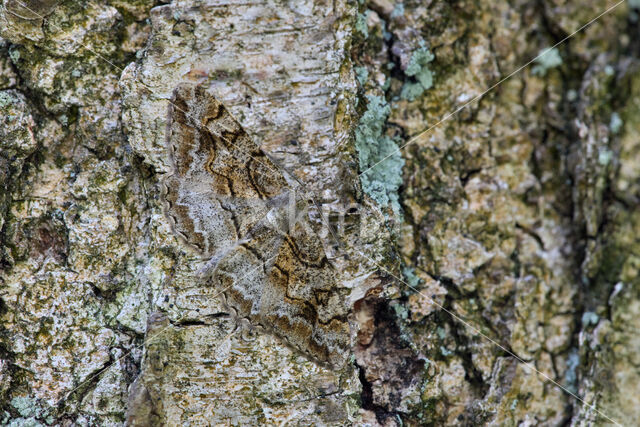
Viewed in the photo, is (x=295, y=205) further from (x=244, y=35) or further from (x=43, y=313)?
(x=43, y=313)

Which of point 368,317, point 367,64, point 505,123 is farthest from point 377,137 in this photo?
point 368,317

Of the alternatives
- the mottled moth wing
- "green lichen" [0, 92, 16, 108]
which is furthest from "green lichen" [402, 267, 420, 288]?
"green lichen" [0, 92, 16, 108]

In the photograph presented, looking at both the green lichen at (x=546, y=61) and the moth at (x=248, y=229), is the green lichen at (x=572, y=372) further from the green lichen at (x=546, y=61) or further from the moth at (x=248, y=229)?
the green lichen at (x=546, y=61)

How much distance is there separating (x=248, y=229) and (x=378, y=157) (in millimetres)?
705

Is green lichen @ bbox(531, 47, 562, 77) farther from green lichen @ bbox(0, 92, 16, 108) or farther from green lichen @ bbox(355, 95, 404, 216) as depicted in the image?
green lichen @ bbox(0, 92, 16, 108)

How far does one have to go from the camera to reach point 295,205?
2002 mm

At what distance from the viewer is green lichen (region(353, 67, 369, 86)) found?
6.57 ft

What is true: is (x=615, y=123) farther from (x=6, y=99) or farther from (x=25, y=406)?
(x=25, y=406)

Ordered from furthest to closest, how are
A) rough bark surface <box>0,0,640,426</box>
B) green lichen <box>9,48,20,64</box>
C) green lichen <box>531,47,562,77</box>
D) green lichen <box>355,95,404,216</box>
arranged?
green lichen <box>531,47,562,77</box>, green lichen <box>355,95,404,216</box>, green lichen <box>9,48,20,64</box>, rough bark surface <box>0,0,640,426</box>

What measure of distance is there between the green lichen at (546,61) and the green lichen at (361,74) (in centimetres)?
85

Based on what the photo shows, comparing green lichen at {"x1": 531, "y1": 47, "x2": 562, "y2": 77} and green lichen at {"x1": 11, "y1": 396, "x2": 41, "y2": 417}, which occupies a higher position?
green lichen at {"x1": 531, "y1": 47, "x2": 562, "y2": 77}

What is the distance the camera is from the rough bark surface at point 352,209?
1799 mm

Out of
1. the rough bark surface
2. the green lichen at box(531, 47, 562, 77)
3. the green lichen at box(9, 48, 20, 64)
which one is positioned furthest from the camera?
the green lichen at box(531, 47, 562, 77)

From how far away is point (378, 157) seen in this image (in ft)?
6.79
